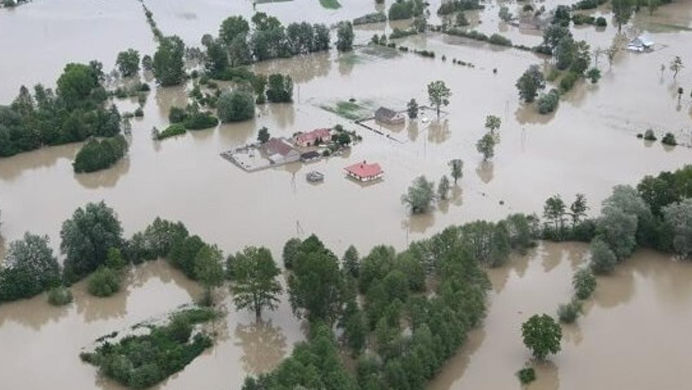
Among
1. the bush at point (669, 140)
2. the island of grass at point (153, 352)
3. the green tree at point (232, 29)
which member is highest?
the green tree at point (232, 29)

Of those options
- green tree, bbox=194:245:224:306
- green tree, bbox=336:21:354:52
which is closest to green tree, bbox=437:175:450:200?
green tree, bbox=194:245:224:306

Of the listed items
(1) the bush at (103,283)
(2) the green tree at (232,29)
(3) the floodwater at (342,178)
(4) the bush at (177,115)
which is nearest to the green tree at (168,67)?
(3) the floodwater at (342,178)

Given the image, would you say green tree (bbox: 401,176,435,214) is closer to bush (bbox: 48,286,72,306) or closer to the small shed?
the small shed

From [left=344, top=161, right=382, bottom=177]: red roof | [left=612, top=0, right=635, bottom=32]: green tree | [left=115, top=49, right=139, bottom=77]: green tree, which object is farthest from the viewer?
[left=612, top=0, right=635, bottom=32]: green tree

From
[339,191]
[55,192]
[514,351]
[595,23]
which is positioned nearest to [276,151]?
[339,191]

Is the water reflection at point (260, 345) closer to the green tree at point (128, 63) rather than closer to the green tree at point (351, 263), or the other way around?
the green tree at point (351, 263)

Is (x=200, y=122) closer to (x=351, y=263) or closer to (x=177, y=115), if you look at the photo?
(x=177, y=115)

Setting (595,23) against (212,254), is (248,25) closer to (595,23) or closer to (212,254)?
(595,23)
